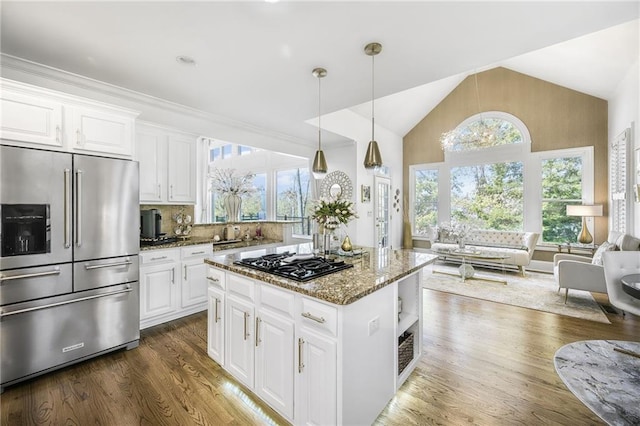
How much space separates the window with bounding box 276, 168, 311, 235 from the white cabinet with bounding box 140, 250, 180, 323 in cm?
343

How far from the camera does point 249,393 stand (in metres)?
2.04

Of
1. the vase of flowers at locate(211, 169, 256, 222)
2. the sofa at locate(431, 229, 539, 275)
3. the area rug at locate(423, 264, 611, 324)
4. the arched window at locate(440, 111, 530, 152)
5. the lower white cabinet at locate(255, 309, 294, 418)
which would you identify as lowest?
the area rug at locate(423, 264, 611, 324)

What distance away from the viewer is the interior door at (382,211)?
20.4 feet

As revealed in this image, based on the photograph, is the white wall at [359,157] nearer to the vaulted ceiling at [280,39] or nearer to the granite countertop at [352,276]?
the vaulted ceiling at [280,39]

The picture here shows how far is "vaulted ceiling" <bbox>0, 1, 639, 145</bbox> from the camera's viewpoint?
1872 millimetres

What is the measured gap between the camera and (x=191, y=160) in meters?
3.84

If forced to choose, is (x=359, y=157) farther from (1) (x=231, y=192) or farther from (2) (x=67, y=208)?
(2) (x=67, y=208)

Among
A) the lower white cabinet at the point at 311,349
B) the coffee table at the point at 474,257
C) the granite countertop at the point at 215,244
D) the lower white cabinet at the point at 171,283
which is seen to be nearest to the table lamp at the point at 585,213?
the coffee table at the point at 474,257

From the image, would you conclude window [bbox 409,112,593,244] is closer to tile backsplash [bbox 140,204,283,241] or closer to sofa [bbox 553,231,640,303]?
sofa [bbox 553,231,640,303]

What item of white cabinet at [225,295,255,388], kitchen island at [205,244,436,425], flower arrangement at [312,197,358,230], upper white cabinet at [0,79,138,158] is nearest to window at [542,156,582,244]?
kitchen island at [205,244,436,425]

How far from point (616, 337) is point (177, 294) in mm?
4862

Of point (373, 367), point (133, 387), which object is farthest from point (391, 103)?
point (133, 387)

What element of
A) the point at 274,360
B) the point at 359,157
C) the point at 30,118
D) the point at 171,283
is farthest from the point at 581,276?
the point at 30,118

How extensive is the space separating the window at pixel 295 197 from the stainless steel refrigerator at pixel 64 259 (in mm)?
4078
